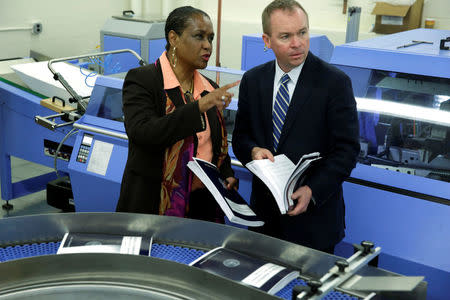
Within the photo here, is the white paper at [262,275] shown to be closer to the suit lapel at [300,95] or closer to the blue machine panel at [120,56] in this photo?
the suit lapel at [300,95]

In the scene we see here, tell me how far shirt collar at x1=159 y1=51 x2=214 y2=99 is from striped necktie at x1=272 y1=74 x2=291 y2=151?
283 millimetres

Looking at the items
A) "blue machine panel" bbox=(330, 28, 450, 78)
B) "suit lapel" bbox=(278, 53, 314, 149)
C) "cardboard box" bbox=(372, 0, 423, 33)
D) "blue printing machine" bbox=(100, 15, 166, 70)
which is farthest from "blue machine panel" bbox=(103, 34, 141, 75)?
"suit lapel" bbox=(278, 53, 314, 149)

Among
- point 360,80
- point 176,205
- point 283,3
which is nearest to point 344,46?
point 360,80

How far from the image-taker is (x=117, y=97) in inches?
124

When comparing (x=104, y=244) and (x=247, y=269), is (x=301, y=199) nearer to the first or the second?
(x=247, y=269)

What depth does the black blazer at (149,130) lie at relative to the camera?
168cm

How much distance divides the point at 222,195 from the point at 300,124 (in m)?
0.34

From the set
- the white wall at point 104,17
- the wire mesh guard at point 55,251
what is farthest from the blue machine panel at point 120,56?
the wire mesh guard at point 55,251

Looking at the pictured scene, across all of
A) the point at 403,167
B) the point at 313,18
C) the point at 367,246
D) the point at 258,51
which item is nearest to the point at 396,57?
the point at 403,167

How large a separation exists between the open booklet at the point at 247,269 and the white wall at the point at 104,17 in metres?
5.36

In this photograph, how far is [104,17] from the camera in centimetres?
751

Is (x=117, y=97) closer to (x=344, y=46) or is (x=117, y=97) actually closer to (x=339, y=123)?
(x=344, y=46)

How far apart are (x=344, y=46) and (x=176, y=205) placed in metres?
1.22

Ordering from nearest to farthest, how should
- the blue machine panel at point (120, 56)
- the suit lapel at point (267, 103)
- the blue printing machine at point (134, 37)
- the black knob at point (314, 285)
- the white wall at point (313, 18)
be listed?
the black knob at point (314, 285), the suit lapel at point (267, 103), the blue machine panel at point (120, 56), the blue printing machine at point (134, 37), the white wall at point (313, 18)
